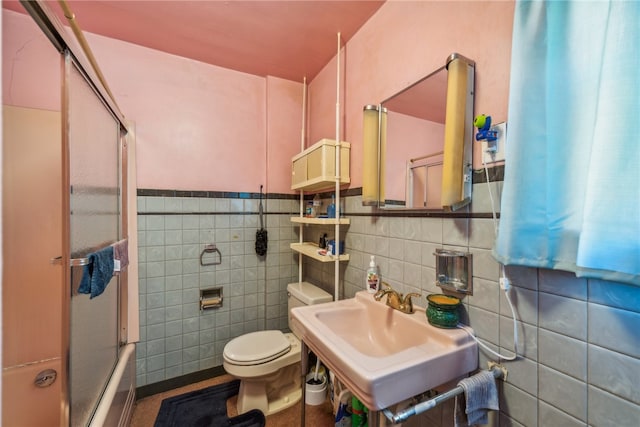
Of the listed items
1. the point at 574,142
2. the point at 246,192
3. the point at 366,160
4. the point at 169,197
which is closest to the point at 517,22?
the point at 574,142

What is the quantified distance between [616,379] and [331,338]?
0.76 m

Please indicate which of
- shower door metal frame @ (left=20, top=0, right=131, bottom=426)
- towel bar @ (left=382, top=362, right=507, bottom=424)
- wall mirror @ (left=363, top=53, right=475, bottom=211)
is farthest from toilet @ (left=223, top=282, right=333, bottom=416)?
towel bar @ (left=382, top=362, right=507, bottom=424)

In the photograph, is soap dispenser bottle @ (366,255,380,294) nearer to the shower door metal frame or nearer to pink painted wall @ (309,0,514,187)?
pink painted wall @ (309,0,514,187)

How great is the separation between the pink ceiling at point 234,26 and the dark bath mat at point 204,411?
2367mm

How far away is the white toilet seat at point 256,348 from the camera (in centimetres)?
156

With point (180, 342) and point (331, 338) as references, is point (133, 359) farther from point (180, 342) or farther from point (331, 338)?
point (331, 338)

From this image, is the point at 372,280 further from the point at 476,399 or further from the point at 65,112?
the point at 65,112

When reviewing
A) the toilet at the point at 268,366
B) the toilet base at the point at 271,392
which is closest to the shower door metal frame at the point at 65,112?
the toilet at the point at 268,366

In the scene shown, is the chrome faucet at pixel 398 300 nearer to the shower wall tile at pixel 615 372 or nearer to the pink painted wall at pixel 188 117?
the shower wall tile at pixel 615 372

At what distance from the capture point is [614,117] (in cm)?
59

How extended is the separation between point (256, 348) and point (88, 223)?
3.76 feet

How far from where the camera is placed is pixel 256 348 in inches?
66.0

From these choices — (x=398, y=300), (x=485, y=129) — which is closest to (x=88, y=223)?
(x=398, y=300)

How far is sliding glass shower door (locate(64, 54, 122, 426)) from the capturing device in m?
0.98
